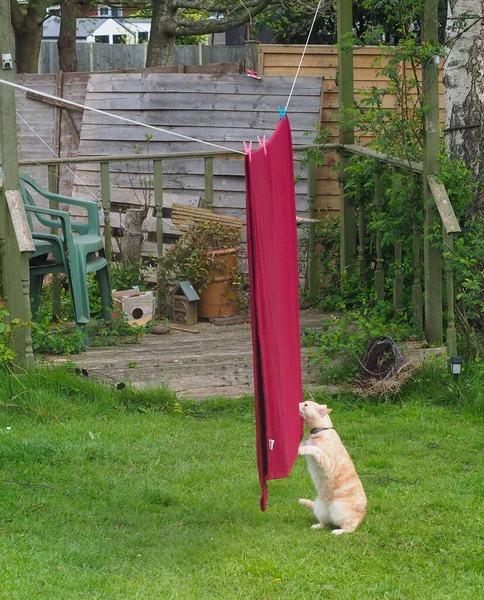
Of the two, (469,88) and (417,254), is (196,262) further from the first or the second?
(469,88)

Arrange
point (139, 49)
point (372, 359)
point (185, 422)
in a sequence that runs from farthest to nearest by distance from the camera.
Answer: point (139, 49)
point (372, 359)
point (185, 422)

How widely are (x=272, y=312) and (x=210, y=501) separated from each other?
1.16m

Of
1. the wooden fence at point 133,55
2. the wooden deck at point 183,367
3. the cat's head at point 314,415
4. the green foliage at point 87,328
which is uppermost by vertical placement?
the wooden fence at point 133,55

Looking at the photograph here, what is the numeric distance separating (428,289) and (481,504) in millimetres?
2066

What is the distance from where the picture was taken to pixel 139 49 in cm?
1933

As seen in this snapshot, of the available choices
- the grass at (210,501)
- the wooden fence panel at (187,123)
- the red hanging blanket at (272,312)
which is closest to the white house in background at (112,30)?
the wooden fence panel at (187,123)

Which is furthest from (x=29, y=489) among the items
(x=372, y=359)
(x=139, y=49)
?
(x=139, y=49)

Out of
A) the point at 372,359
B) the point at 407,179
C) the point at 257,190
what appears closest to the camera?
the point at 257,190

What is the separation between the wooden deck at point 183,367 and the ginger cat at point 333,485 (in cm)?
207

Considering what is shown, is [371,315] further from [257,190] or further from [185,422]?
[257,190]

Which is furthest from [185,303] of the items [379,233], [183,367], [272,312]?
[272,312]

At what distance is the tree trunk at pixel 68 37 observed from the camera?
1512 cm

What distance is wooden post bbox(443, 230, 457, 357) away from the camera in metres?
5.96

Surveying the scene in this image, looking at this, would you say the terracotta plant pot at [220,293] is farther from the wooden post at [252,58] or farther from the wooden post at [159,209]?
the wooden post at [252,58]
